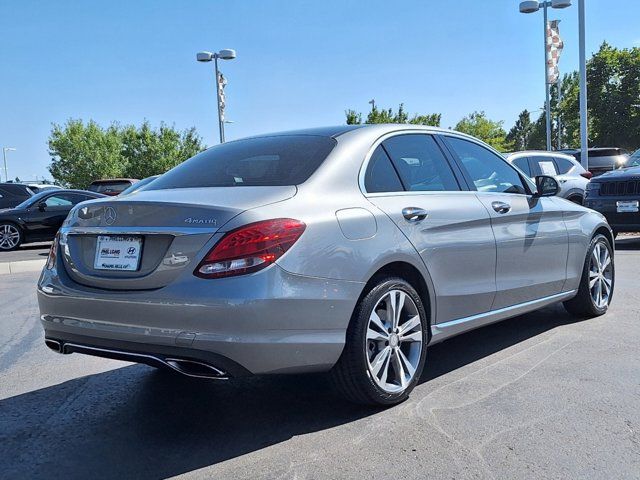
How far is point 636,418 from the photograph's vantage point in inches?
130

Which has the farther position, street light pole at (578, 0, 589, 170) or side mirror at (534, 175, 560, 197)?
street light pole at (578, 0, 589, 170)

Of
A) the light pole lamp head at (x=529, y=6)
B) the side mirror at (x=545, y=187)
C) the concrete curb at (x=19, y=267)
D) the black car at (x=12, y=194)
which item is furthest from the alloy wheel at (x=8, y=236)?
the light pole lamp head at (x=529, y=6)

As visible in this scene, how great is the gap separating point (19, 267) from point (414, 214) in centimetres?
844

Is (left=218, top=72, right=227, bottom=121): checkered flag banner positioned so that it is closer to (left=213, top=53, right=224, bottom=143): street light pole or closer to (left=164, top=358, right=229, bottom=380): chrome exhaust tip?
(left=213, top=53, right=224, bottom=143): street light pole

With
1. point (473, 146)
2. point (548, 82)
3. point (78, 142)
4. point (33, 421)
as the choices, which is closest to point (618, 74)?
point (548, 82)

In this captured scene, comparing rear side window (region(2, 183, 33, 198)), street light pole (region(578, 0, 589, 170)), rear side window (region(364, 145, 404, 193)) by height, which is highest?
street light pole (region(578, 0, 589, 170))

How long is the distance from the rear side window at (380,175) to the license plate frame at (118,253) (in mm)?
1275

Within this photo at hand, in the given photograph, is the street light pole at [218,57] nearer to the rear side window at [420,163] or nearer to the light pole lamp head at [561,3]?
the light pole lamp head at [561,3]

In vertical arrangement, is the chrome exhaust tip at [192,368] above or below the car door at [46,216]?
below

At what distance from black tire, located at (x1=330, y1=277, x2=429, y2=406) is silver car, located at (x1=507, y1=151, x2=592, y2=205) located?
9263 millimetres

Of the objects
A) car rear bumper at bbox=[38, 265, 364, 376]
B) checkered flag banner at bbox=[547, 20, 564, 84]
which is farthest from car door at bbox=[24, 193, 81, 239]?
checkered flag banner at bbox=[547, 20, 564, 84]

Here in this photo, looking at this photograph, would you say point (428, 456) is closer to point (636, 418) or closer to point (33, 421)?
point (636, 418)

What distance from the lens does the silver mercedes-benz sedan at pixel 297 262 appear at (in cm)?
294

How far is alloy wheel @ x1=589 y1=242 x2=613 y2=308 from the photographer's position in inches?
217
